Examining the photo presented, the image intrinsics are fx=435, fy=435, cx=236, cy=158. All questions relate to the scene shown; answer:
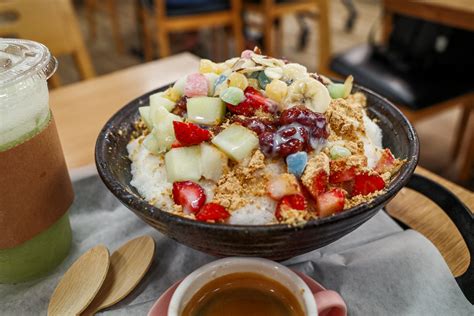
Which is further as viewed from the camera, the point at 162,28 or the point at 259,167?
the point at 162,28

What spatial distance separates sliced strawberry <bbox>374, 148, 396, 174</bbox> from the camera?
2.55 ft

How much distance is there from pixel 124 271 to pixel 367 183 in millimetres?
481

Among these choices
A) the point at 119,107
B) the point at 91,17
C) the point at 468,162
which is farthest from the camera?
the point at 91,17

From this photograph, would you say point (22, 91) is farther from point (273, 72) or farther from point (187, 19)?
point (187, 19)

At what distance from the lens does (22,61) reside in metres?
0.77

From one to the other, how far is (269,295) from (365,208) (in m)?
0.21

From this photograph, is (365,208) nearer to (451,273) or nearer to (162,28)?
(451,273)

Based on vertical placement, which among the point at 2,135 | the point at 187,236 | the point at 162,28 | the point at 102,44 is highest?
the point at 2,135

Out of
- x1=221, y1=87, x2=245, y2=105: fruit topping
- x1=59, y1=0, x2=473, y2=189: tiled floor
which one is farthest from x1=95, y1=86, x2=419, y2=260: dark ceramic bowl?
x1=59, y1=0, x2=473, y2=189: tiled floor

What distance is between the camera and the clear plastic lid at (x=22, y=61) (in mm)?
725

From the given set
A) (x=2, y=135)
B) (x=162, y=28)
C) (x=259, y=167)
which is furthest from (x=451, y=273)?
(x=162, y=28)

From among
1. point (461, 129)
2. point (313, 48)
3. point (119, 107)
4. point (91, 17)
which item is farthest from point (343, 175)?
point (91, 17)

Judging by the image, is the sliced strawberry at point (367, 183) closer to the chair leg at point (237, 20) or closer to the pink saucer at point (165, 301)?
the pink saucer at point (165, 301)

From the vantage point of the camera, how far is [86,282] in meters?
0.80
